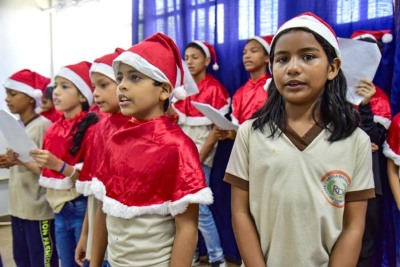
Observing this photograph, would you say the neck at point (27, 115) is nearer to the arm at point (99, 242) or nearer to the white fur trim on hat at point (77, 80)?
the white fur trim on hat at point (77, 80)

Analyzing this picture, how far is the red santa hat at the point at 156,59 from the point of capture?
104 centimetres

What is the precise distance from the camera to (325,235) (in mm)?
943

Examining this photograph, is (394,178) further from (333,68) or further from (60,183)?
(60,183)

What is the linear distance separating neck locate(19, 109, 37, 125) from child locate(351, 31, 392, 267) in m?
1.75

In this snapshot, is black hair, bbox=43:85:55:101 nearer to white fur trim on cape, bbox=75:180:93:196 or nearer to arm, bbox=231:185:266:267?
white fur trim on cape, bbox=75:180:93:196

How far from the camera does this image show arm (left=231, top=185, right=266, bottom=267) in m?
0.96

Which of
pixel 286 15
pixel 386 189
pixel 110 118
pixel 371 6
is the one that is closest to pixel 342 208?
pixel 110 118

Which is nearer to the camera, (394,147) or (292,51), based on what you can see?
(292,51)

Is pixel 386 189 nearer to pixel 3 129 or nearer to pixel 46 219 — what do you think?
pixel 46 219

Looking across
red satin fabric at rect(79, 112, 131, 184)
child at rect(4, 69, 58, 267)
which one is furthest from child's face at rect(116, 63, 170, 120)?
child at rect(4, 69, 58, 267)

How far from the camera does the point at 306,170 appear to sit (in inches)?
36.6

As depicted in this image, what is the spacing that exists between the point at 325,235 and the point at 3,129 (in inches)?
58.8

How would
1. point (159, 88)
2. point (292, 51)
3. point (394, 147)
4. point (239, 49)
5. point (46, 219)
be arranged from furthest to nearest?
point (239, 49) < point (46, 219) < point (394, 147) < point (159, 88) < point (292, 51)

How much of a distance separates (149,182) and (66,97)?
0.94 metres
